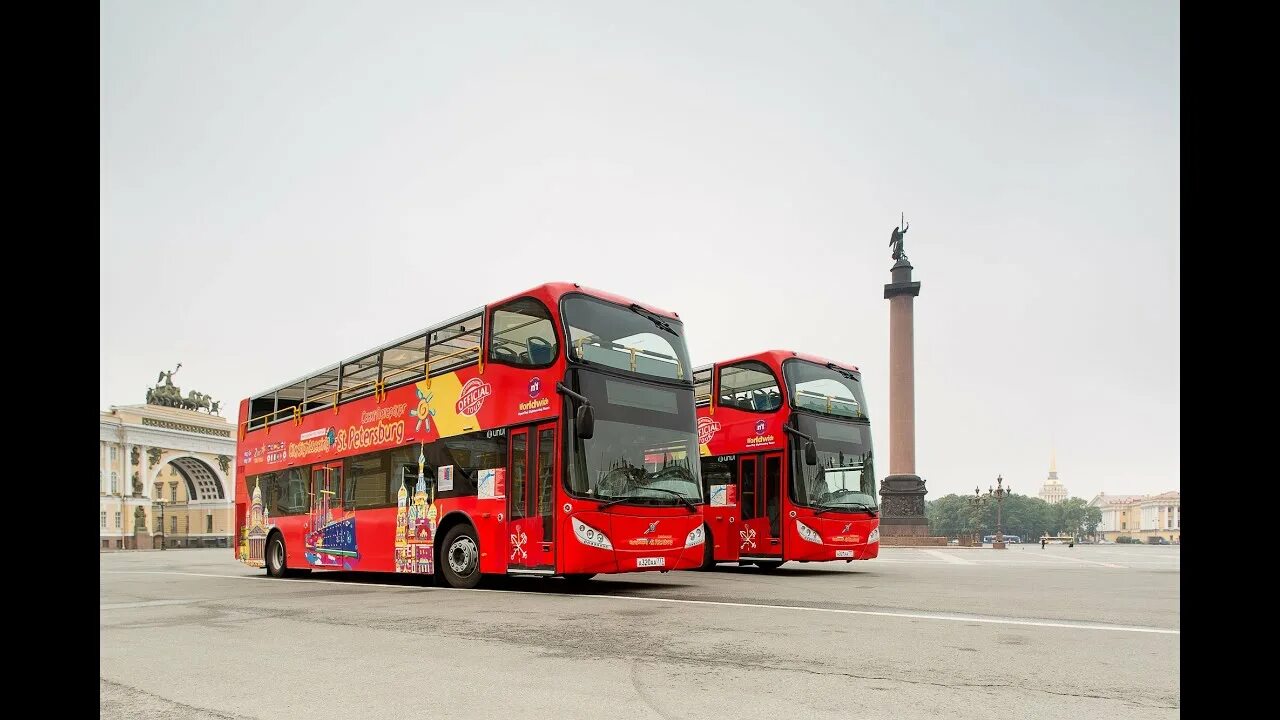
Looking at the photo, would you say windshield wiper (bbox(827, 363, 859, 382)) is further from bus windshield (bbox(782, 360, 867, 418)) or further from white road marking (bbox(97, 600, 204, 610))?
white road marking (bbox(97, 600, 204, 610))

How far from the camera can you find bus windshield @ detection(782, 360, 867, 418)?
53.9 feet

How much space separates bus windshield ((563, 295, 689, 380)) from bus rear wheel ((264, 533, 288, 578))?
8.82 meters

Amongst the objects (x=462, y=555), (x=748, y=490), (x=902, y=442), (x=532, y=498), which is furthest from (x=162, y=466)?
(x=532, y=498)

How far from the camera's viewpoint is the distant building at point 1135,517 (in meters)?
125

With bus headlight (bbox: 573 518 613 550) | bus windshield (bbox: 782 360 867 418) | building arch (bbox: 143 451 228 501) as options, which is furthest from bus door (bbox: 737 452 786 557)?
building arch (bbox: 143 451 228 501)

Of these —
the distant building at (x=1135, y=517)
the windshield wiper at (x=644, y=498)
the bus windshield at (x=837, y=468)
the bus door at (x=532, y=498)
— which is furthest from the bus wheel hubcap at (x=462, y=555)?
the distant building at (x=1135, y=517)

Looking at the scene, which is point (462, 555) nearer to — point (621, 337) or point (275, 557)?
point (621, 337)

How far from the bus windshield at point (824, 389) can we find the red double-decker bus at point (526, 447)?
3.65m

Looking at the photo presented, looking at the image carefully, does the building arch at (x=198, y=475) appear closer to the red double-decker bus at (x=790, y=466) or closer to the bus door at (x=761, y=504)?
the red double-decker bus at (x=790, y=466)

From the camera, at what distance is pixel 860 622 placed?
26.8ft

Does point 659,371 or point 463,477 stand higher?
point 659,371
